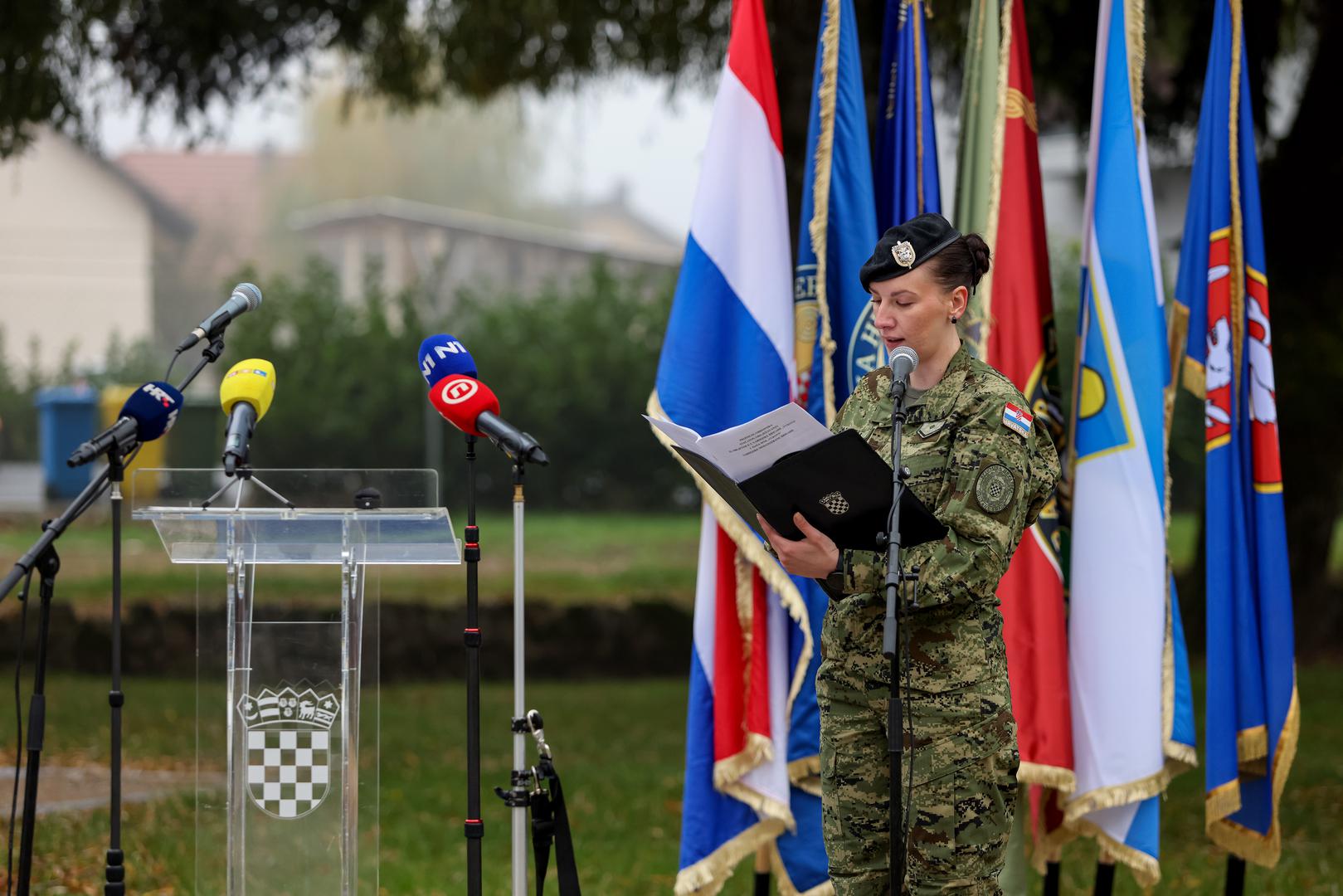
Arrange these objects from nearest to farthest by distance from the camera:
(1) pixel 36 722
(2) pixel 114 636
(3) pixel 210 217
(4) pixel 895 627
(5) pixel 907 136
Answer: (4) pixel 895 627 → (2) pixel 114 636 → (1) pixel 36 722 → (5) pixel 907 136 → (3) pixel 210 217

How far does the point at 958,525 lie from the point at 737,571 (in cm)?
136

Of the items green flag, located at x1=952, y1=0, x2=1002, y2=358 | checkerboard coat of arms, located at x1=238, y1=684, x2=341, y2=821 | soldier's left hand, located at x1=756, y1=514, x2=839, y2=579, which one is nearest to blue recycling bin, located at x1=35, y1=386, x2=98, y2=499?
checkerboard coat of arms, located at x1=238, y1=684, x2=341, y2=821

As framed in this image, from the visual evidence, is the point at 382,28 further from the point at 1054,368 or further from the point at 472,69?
the point at 1054,368

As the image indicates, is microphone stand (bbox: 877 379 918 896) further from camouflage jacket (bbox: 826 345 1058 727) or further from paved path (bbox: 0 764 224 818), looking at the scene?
paved path (bbox: 0 764 224 818)

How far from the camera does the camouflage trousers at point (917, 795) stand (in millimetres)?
2830

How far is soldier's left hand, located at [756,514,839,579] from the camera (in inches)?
106

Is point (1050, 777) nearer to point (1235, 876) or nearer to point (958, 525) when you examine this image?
point (1235, 876)

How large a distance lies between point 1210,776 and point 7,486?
9.52 metres

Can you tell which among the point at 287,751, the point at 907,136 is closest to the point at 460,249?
the point at 907,136

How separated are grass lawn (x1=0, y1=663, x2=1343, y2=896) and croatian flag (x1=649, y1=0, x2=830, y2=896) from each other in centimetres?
112

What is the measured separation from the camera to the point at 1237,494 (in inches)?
160

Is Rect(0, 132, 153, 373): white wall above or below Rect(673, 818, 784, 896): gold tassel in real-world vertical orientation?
above

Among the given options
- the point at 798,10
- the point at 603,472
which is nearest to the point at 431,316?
the point at 603,472

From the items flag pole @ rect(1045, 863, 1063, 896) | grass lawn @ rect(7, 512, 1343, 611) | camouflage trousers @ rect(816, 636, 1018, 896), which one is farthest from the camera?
grass lawn @ rect(7, 512, 1343, 611)
